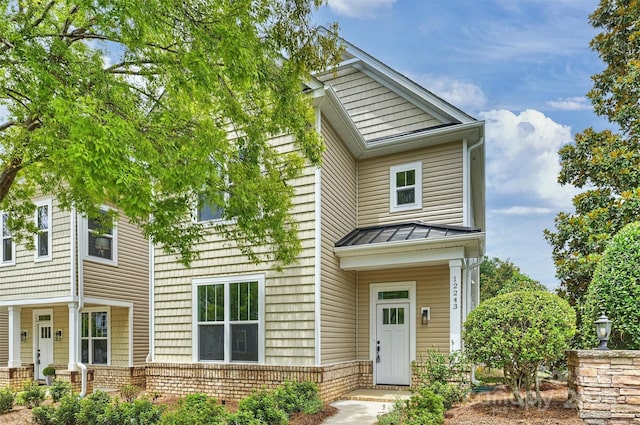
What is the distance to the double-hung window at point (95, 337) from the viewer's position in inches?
563

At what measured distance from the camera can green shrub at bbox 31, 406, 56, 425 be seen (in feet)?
25.1

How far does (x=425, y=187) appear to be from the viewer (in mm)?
11172

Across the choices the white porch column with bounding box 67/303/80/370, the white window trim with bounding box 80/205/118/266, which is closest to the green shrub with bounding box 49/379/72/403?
the white porch column with bounding box 67/303/80/370

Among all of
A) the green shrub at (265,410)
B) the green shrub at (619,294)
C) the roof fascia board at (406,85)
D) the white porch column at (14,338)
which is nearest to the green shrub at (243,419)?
the green shrub at (265,410)

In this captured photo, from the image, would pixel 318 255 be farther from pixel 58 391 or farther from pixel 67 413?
pixel 58 391

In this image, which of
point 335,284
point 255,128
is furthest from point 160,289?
point 255,128

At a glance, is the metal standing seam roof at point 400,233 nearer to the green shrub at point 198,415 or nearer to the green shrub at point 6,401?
the green shrub at point 198,415

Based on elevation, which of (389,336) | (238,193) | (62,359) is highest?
(238,193)

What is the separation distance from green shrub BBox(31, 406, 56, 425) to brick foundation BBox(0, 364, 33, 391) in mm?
6954

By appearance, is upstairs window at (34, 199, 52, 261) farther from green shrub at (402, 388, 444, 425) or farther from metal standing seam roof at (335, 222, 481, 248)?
green shrub at (402, 388, 444, 425)

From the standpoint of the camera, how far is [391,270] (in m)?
10.9

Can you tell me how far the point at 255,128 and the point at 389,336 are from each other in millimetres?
6296

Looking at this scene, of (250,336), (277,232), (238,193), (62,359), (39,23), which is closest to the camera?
(39,23)

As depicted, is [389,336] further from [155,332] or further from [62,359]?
[62,359]
